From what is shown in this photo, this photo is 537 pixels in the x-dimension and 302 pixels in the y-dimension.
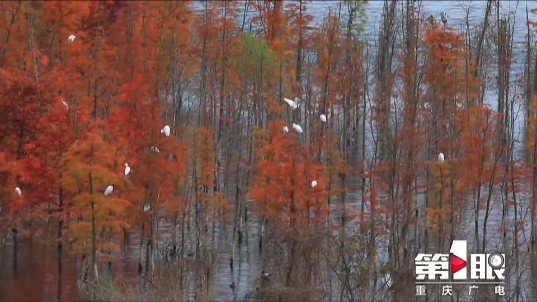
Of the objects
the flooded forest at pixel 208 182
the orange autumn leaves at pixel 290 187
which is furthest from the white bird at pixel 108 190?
the orange autumn leaves at pixel 290 187

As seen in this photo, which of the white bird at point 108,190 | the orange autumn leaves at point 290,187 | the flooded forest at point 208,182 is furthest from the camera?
the orange autumn leaves at point 290,187

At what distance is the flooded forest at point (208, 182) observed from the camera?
3203 centimetres

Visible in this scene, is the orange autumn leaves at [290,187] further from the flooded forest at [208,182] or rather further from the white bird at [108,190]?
the white bird at [108,190]

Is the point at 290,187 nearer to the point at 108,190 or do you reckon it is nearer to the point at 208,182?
the point at 208,182

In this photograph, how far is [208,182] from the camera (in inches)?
1588

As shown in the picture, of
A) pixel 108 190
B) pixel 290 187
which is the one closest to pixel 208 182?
pixel 290 187

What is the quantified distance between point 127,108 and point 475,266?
14.1m

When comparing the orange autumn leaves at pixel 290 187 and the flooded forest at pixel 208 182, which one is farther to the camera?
the orange autumn leaves at pixel 290 187

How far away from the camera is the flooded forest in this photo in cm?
3203

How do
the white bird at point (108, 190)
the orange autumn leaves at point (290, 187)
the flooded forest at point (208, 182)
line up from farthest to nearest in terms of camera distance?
the orange autumn leaves at point (290, 187) < the white bird at point (108, 190) < the flooded forest at point (208, 182)

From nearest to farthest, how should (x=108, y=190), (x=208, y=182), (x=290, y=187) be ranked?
(x=108, y=190) → (x=290, y=187) → (x=208, y=182)

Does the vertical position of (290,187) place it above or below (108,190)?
above

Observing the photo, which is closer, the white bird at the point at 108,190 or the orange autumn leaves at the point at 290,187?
the white bird at the point at 108,190

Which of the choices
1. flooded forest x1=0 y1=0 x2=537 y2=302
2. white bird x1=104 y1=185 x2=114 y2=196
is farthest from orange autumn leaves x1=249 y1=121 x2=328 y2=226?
white bird x1=104 y1=185 x2=114 y2=196
